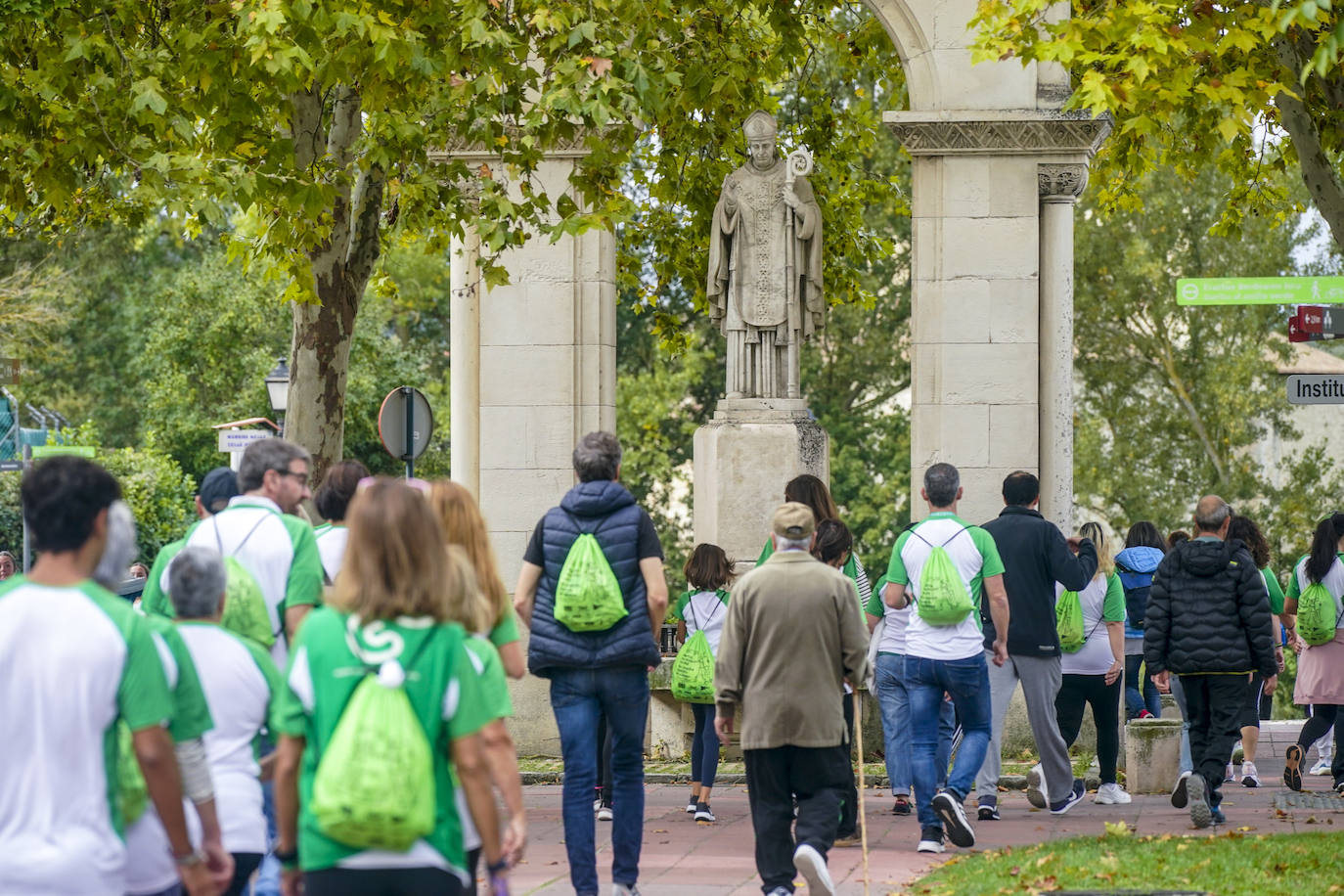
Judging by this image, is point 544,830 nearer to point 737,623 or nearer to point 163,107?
point 737,623

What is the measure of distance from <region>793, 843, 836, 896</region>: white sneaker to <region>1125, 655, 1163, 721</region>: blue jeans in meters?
7.05

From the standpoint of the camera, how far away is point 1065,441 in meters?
14.5

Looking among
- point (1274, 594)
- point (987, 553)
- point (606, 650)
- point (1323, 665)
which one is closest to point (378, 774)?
point (606, 650)

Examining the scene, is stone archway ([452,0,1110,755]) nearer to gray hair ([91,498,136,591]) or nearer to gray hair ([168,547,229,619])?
gray hair ([168,547,229,619])

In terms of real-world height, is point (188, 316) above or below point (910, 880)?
above

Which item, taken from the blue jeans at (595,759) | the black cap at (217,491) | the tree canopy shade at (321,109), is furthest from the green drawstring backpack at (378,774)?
the tree canopy shade at (321,109)

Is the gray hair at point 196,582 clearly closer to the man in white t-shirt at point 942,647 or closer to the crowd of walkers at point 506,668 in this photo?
the crowd of walkers at point 506,668

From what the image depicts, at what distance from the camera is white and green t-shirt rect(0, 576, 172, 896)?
4.19 metres

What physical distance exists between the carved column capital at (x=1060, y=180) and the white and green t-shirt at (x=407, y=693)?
413 inches

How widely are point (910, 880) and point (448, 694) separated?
4.55 metres

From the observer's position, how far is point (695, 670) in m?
10.5

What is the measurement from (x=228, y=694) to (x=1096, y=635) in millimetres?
7103

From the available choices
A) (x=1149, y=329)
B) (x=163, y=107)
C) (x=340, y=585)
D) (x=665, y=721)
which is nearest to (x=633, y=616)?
(x=340, y=585)

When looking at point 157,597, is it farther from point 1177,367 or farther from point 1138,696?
point 1177,367
